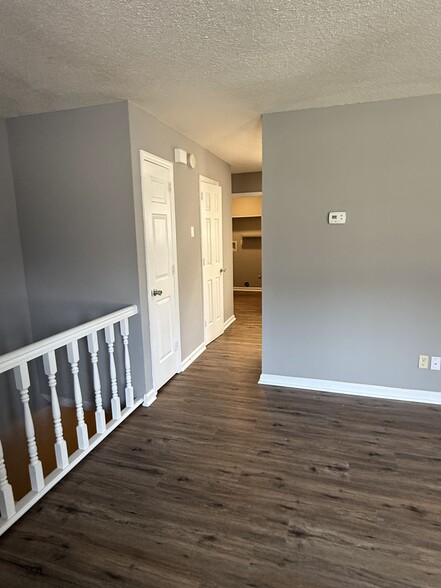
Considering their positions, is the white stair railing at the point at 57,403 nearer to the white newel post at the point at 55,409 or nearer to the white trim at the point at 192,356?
the white newel post at the point at 55,409

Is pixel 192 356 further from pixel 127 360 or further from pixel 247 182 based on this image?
pixel 247 182

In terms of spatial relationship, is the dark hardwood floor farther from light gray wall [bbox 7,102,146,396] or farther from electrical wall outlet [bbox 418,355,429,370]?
light gray wall [bbox 7,102,146,396]

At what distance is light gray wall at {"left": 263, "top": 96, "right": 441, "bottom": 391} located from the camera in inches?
110

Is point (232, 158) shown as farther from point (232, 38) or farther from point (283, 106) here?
point (232, 38)

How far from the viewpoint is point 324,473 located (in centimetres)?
214

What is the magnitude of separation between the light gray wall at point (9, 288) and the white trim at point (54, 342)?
3.88 feet

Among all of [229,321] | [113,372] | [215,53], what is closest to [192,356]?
[113,372]

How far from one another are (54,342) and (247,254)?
6969 millimetres

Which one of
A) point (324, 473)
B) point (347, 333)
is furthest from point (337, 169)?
point (324, 473)

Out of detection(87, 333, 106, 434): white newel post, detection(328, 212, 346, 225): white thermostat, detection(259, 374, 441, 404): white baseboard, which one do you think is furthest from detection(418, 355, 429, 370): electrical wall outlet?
detection(87, 333, 106, 434): white newel post

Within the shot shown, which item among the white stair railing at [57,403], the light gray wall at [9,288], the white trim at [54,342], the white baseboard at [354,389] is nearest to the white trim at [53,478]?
the white stair railing at [57,403]

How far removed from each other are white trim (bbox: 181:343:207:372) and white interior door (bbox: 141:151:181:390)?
159 mm

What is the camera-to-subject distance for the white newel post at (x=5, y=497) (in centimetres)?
174

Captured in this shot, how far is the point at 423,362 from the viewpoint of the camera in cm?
296
